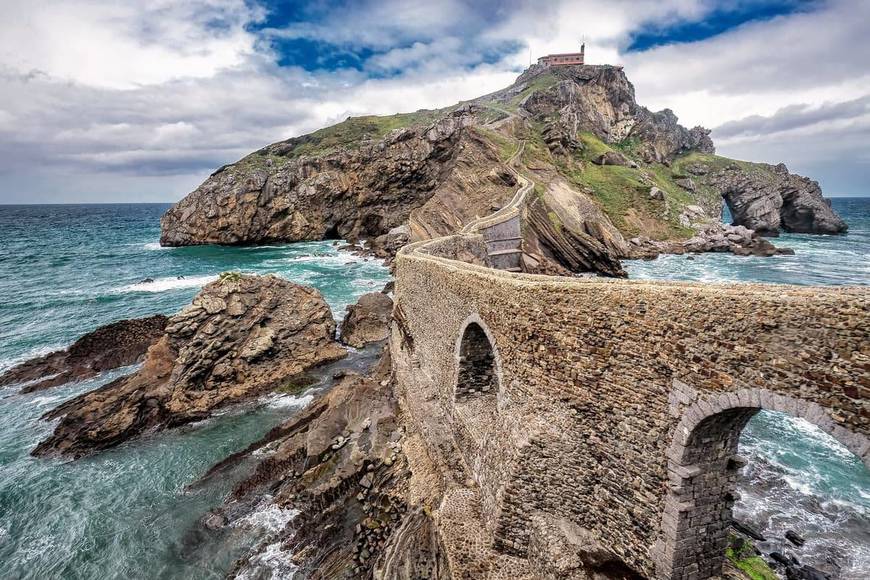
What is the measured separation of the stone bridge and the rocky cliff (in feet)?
112

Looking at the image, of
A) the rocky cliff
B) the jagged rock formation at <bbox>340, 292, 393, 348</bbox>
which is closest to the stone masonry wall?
the jagged rock formation at <bbox>340, 292, 393, 348</bbox>

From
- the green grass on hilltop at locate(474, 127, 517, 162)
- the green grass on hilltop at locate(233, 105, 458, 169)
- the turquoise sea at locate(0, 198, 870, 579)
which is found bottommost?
the turquoise sea at locate(0, 198, 870, 579)

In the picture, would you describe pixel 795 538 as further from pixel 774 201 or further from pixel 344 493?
pixel 774 201

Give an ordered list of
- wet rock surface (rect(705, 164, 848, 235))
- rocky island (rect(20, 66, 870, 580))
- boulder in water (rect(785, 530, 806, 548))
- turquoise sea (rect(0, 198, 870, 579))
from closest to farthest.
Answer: rocky island (rect(20, 66, 870, 580)), boulder in water (rect(785, 530, 806, 548)), turquoise sea (rect(0, 198, 870, 579)), wet rock surface (rect(705, 164, 848, 235))

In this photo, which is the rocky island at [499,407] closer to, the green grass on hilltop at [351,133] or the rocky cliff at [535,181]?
the rocky cliff at [535,181]

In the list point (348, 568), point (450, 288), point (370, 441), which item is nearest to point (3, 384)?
point (370, 441)

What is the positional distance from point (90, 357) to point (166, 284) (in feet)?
73.4

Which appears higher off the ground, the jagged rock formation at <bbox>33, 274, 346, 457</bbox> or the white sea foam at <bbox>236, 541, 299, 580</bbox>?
the jagged rock formation at <bbox>33, 274, 346, 457</bbox>

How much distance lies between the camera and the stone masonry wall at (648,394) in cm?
620

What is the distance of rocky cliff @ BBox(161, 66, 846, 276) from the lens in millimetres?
48597

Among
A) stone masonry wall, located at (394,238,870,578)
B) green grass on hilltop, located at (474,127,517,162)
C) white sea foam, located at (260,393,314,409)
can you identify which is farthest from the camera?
green grass on hilltop, located at (474,127,517,162)

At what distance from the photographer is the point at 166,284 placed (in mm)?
48531

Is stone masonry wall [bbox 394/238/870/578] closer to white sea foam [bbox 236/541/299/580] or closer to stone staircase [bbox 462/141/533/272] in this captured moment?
white sea foam [bbox 236/541/299/580]

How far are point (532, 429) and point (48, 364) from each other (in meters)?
32.2
